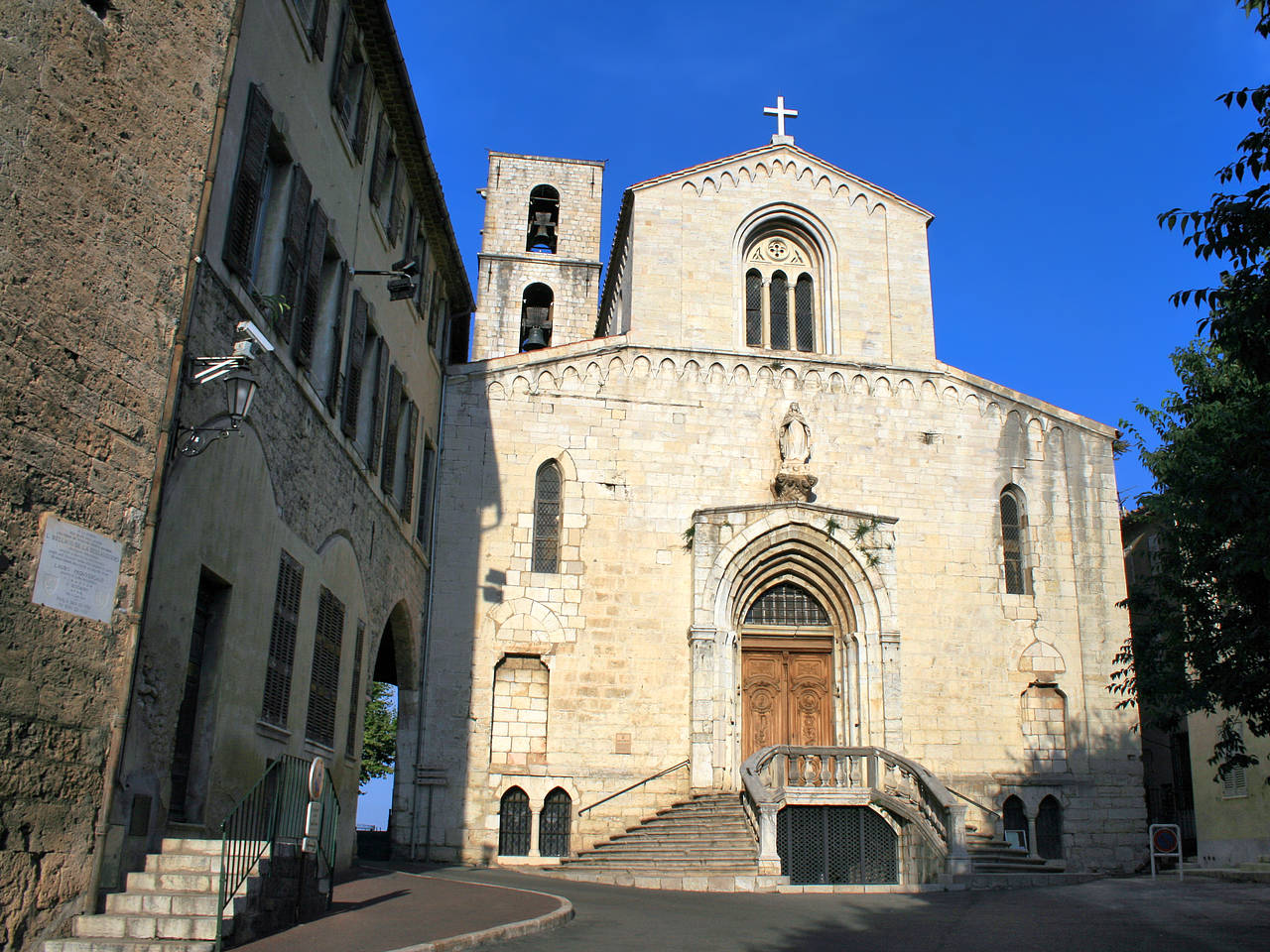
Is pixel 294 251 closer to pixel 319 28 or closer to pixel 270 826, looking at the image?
pixel 319 28

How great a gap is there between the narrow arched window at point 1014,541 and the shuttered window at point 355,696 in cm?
1214

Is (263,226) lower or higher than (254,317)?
higher

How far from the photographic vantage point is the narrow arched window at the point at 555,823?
1916 cm

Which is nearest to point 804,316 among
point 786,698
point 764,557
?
point 764,557

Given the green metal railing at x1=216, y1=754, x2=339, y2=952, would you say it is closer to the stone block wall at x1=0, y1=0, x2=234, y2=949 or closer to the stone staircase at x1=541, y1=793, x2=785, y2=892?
the stone block wall at x1=0, y1=0, x2=234, y2=949

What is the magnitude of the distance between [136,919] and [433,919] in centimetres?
303

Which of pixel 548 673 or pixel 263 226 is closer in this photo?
pixel 263 226

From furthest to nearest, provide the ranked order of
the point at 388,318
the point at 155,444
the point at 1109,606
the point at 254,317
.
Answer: the point at 1109,606 → the point at 388,318 → the point at 254,317 → the point at 155,444

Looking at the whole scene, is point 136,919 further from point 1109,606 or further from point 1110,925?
point 1109,606

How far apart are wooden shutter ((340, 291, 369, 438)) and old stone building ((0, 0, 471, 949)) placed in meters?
0.67

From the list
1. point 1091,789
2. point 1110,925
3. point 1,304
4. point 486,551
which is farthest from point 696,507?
point 1,304

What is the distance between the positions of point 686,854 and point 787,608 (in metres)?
5.74

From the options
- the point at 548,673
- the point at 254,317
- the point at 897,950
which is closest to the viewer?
the point at 897,950

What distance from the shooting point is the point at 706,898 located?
566 inches
